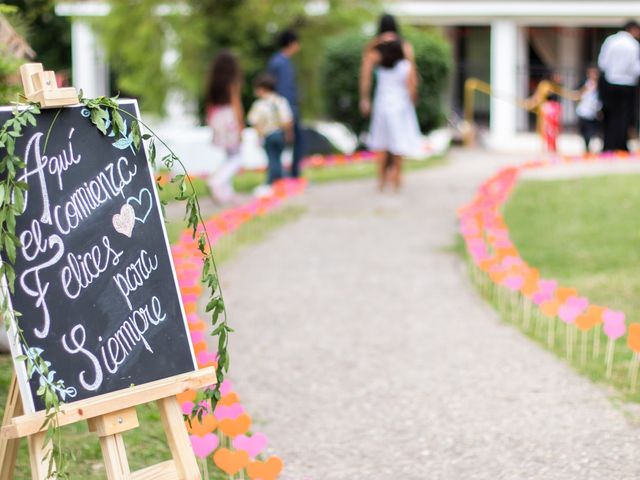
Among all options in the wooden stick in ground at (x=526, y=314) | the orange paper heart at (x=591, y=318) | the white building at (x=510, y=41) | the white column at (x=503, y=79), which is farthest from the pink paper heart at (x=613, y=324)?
the white column at (x=503, y=79)

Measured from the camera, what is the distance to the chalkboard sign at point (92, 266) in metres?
3.38

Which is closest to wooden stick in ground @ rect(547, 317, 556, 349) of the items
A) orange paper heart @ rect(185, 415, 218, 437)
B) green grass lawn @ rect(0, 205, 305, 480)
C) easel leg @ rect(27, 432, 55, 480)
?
green grass lawn @ rect(0, 205, 305, 480)

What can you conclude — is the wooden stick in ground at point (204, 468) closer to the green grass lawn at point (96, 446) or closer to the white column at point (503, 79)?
the green grass lawn at point (96, 446)

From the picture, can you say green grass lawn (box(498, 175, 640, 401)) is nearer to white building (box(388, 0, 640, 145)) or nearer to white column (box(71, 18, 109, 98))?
white building (box(388, 0, 640, 145))

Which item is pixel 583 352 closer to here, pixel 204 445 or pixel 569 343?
pixel 569 343

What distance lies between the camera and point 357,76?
18.1 meters

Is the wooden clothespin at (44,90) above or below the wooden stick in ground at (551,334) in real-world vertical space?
above

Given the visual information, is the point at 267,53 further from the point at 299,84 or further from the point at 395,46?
the point at 395,46

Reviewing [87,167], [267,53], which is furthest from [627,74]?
[87,167]

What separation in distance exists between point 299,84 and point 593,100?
18.1 ft

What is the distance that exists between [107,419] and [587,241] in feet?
21.4

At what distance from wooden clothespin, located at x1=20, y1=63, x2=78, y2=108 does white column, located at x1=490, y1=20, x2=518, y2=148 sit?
63.4 ft

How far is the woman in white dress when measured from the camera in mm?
11539

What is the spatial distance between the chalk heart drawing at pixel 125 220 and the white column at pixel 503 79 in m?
19.2
